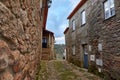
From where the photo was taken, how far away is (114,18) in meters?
5.65

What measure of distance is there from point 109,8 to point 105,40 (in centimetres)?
145

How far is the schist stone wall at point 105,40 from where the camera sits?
547cm

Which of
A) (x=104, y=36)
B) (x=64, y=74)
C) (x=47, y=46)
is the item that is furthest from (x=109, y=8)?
(x=47, y=46)

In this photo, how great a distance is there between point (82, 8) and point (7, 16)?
368 inches

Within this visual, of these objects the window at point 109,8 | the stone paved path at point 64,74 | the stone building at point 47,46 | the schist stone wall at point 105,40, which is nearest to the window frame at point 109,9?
the window at point 109,8

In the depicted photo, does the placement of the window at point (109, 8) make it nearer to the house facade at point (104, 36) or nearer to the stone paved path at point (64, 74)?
the house facade at point (104, 36)

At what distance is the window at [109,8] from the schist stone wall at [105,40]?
197 mm

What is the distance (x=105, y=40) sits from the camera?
6375 mm

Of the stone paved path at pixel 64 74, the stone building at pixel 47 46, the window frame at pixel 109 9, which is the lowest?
the stone paved path at pixel 64 74

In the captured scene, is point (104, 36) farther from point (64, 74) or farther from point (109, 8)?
point (64, 74)

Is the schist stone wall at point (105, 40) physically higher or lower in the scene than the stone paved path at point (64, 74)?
higher

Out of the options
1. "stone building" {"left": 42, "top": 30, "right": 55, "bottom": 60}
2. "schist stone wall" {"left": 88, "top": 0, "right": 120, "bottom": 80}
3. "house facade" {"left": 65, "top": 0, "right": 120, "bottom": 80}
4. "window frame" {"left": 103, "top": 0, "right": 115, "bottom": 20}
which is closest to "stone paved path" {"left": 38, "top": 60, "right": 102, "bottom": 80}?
"house facade" {"left": 65, "top": 0, "right": 120, "bottom": 80}

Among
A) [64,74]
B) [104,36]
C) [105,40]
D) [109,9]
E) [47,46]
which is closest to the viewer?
[109,9]

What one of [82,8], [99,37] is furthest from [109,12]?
[82,8]
